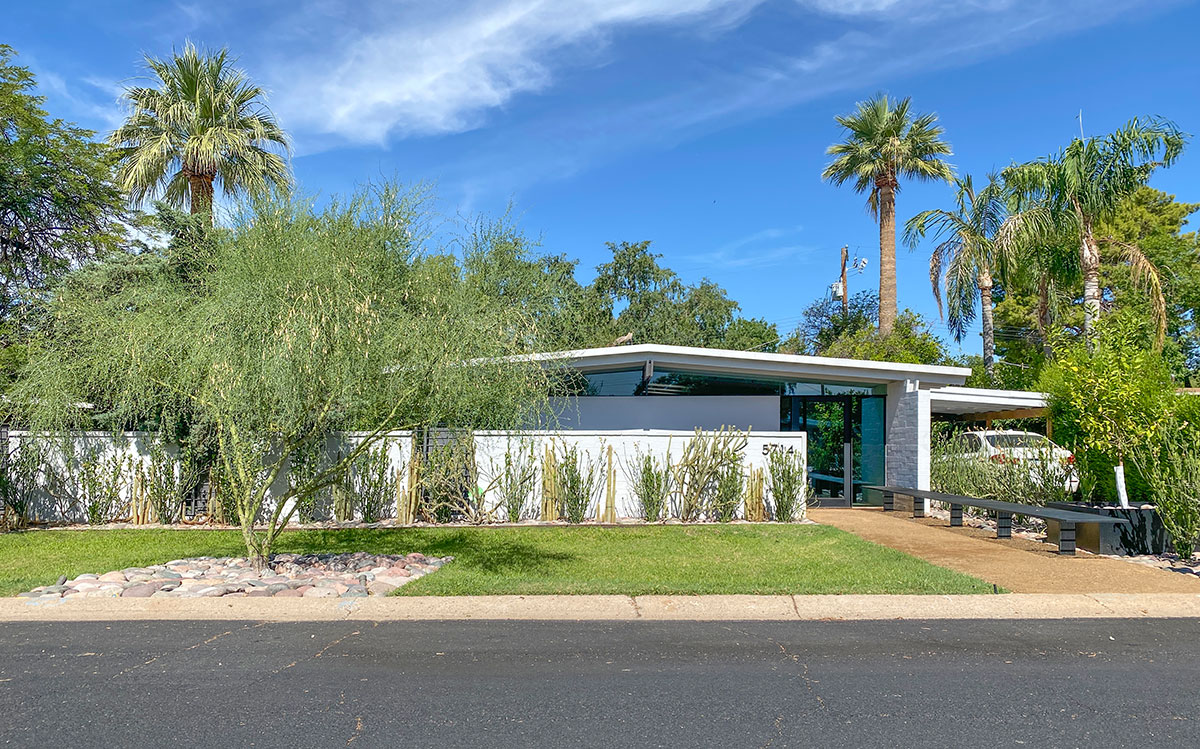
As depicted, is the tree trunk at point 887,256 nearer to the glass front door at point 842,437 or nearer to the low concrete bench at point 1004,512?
the glass front door at point 842,437

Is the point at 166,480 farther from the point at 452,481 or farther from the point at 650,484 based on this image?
the point at 650,484

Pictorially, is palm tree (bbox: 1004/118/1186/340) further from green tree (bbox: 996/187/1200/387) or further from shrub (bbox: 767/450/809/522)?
shrub (bbox: 767/450/809/522)

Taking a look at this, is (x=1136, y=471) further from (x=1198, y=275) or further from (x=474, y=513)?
(x=1198, y=275)

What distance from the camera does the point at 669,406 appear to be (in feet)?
56.0

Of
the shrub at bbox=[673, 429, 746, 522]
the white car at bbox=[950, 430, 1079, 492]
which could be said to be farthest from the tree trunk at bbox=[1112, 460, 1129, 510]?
the shrub at bbox=[673, 429, 746, 522]

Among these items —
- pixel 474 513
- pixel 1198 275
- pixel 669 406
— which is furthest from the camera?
pixel 1198 275

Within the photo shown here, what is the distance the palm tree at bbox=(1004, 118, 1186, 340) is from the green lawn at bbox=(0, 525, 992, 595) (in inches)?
451

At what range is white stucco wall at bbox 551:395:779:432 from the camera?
17062mm

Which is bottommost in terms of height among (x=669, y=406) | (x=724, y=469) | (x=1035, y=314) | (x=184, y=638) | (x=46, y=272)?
(x=184, y=638)

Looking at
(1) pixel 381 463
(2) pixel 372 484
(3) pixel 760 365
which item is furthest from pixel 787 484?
(2) pixel 372 484

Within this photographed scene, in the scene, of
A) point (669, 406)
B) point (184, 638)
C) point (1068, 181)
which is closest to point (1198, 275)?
point (1068, 181)

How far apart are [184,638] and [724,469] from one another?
9.17m

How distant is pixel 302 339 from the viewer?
7.77m

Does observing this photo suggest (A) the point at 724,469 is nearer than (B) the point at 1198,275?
Yes
